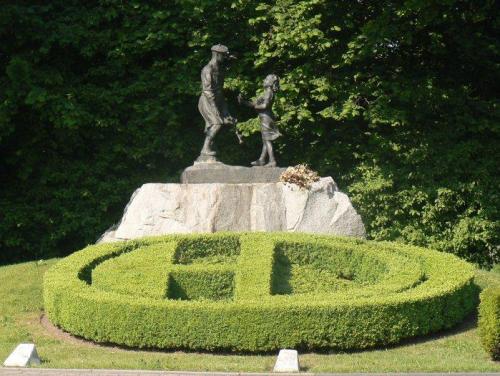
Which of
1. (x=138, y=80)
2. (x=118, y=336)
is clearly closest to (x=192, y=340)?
(x=118, y=336)

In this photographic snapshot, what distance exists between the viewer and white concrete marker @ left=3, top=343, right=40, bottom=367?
910cm

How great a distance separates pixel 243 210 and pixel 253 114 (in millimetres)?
6800

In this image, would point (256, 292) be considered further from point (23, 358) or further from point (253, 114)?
point (253, 114)

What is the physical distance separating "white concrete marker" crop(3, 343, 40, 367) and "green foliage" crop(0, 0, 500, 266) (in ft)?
38.4

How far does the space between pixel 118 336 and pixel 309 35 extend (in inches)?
447

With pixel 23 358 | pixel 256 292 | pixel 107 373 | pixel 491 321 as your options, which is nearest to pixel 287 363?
pixel 107 373

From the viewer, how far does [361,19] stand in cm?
2158

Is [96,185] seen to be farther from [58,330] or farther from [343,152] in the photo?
[58,330]

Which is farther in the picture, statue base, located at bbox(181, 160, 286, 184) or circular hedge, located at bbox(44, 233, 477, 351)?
statue base, located at bbox(181, 160, 286, 184)

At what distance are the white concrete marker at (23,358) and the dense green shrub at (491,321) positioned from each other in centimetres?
547

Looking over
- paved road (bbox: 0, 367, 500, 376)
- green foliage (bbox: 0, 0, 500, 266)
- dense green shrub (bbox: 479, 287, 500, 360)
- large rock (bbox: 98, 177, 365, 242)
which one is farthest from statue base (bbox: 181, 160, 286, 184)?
paved road (bbox: 0, 367, 500, 376)

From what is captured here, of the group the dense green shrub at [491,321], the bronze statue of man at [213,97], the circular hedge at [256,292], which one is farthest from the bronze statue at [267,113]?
the dense green shrub at [491,321]

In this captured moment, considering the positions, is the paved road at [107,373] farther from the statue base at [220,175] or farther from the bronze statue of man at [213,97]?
the bronze statue of man at [213,97]

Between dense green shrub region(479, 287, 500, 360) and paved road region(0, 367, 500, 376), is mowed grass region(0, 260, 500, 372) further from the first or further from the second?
paved road region(0, 367, 500, 376)
